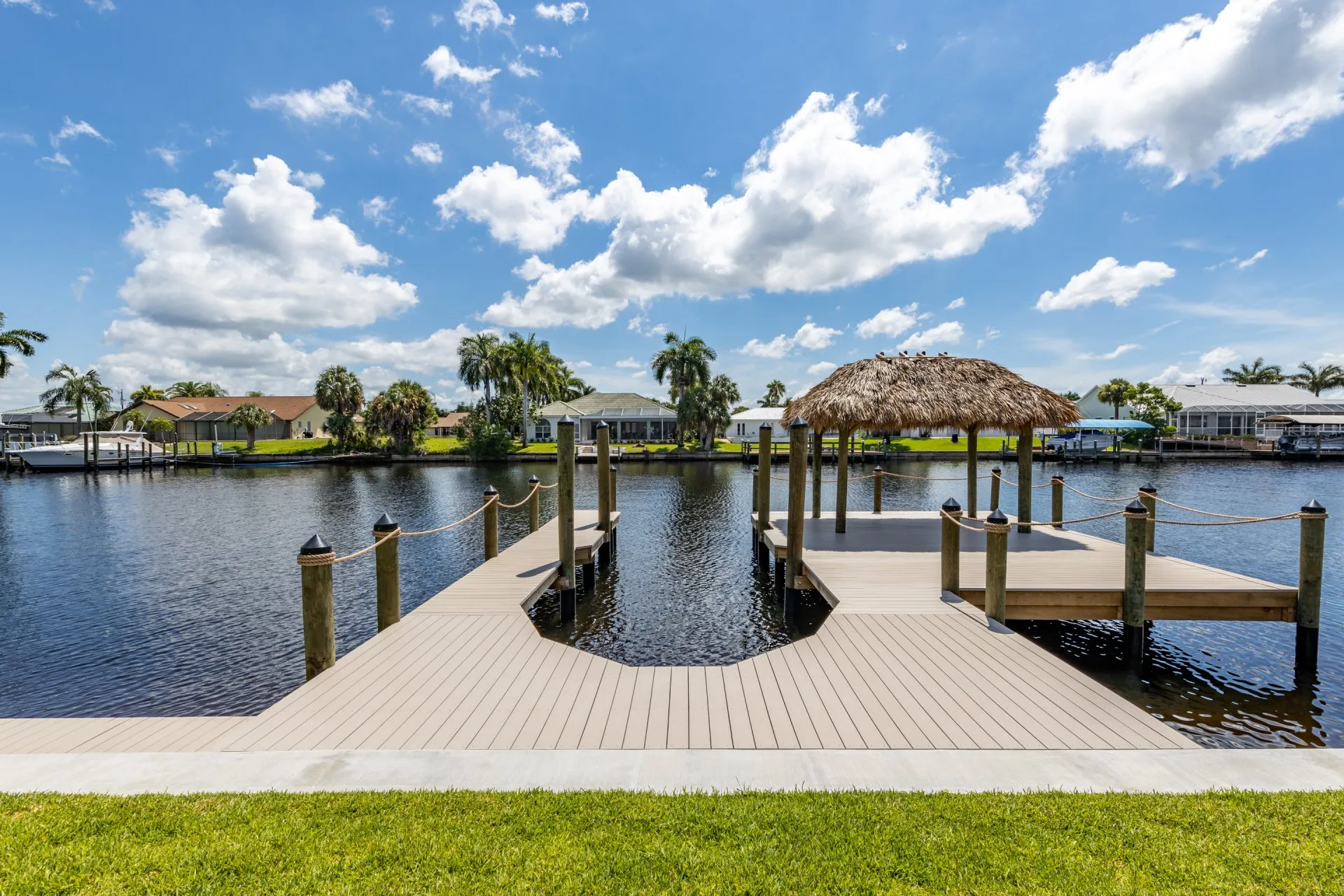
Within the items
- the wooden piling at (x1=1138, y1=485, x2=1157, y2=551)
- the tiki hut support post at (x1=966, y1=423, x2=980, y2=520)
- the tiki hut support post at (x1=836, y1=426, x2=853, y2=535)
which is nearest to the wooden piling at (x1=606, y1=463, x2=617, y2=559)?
the tiki hut support post at (x1=836, y1=426, x2=853, y2=535)

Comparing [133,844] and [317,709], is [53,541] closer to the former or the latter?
[317,709]

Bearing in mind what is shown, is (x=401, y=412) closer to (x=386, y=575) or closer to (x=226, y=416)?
(x=226, y=416)

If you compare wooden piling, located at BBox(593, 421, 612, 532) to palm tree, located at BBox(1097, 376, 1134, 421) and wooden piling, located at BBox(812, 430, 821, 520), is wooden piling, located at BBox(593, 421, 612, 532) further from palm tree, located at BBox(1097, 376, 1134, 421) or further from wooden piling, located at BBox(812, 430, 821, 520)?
palm tree, located at BBox(1097, 376, 1134, 421)

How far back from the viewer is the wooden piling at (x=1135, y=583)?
756 cm

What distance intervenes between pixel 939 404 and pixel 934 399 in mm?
157

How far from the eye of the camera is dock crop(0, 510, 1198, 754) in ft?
14.6

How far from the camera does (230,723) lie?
188 inches

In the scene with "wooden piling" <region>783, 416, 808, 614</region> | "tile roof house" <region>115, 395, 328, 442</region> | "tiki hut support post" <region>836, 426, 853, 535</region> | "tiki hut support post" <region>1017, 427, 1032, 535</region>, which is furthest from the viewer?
"tile roof house" <region>115, 395, 328, 442</region>

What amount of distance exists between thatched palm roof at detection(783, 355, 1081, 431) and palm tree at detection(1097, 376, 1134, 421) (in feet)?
210

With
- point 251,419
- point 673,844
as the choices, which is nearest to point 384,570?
point 673,844

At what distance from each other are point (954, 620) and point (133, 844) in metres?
7.28

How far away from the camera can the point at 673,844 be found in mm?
3174

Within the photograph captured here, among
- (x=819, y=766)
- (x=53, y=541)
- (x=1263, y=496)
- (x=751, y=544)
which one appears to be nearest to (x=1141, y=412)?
(x=1263, y=496)

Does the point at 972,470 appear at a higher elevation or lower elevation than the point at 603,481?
higher
